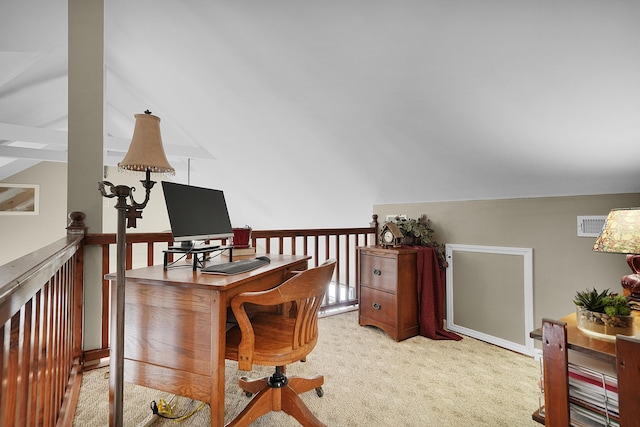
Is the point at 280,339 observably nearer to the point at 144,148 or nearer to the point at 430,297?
the point at 144,148

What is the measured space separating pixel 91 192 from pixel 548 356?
263 centimetres

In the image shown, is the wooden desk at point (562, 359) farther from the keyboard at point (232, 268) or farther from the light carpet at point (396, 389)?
the keyboard at point (232, 268)

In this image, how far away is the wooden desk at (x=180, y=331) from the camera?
1221 mm

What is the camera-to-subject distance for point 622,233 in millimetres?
1255

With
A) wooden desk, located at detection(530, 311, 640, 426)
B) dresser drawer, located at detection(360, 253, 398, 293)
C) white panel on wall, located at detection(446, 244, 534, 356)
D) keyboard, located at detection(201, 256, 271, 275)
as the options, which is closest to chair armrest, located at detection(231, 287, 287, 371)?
keyboard, located at detection(201, 256, 271, 275)

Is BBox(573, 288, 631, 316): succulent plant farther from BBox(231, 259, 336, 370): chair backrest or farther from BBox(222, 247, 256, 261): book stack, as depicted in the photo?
BBox(222, 247, 256, 261): book stack

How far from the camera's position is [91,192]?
6.93 feet

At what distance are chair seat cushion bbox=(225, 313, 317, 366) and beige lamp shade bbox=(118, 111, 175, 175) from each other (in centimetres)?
91

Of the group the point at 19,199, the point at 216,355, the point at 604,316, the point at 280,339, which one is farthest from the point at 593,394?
the point at 19,199

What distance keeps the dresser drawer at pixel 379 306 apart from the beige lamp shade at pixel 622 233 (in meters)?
1.55

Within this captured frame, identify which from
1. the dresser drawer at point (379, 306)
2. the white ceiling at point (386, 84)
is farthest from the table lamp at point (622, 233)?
the dresser drawer at point (379, 306)

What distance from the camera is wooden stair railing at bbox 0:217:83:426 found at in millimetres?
571

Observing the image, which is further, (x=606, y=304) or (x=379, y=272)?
(x=379, y=272)

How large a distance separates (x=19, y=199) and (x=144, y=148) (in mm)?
A: 6800
